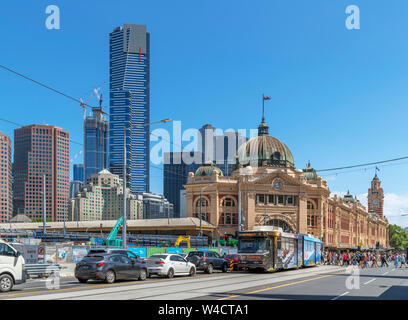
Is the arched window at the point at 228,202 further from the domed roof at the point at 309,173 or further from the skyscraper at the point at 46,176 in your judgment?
the skyscraper at the point at 46,176

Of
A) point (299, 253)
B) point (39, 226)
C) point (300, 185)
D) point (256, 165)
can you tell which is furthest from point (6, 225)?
point (299, 253)

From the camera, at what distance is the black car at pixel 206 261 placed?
34000 millimetres

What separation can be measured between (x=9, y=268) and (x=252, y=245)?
18.8 m

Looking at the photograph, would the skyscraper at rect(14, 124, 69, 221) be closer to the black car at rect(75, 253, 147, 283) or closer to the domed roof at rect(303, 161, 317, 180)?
the domed roof at rect(303, 161, 317, 180)

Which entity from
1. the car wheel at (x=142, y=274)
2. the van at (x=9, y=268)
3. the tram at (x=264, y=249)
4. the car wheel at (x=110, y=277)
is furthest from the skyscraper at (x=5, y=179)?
the van at (x=9, y=268)

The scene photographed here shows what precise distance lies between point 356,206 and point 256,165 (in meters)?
53.7

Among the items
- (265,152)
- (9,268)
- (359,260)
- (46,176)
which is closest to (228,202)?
A: (265,152)

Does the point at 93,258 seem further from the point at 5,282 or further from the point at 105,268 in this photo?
the point at 5,282

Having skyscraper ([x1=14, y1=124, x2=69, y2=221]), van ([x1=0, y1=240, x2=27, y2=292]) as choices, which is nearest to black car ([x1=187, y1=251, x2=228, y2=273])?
van ([x1=0, y1=240, x2=27, y2=292])

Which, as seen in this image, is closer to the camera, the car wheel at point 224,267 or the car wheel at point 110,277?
the car wheel at point 110,277

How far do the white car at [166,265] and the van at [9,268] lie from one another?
984 cm

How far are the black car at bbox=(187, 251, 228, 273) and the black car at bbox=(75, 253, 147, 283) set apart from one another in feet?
30.4
